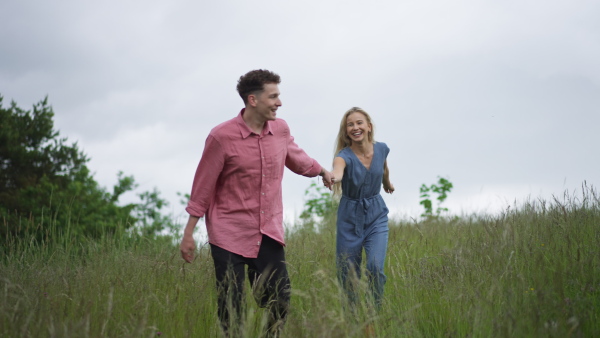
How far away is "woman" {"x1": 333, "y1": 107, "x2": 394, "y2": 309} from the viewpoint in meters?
5.48

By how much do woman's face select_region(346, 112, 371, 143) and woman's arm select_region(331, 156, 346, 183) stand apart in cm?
29

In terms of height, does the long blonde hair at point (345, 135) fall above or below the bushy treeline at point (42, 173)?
below

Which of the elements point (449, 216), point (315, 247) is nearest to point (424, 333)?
point (315, 247)

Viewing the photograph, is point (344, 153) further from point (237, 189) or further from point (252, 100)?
point (237, 189)

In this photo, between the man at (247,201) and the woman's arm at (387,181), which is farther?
the woman's arm at (387,181)

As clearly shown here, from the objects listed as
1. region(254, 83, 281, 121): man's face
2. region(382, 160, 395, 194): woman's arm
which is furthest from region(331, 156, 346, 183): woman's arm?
region(254, 83, 281, 121): man's face

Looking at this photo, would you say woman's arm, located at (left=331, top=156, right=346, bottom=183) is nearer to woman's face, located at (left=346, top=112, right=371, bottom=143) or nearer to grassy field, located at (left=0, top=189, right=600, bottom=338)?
woman's face, located at (left=346, top=112, right=371, bottom=143)

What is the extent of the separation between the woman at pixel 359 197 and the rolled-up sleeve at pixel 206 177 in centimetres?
131

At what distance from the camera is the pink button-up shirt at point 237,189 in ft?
14.8

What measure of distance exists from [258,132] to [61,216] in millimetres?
15092

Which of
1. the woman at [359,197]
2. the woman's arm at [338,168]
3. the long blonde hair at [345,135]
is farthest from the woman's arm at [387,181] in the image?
the woman's arm at [338,168]

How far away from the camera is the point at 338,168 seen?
220 inches

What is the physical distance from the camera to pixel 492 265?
4934 millimetres

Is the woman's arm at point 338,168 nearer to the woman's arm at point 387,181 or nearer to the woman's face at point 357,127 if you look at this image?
the woman's face at point 357,127
